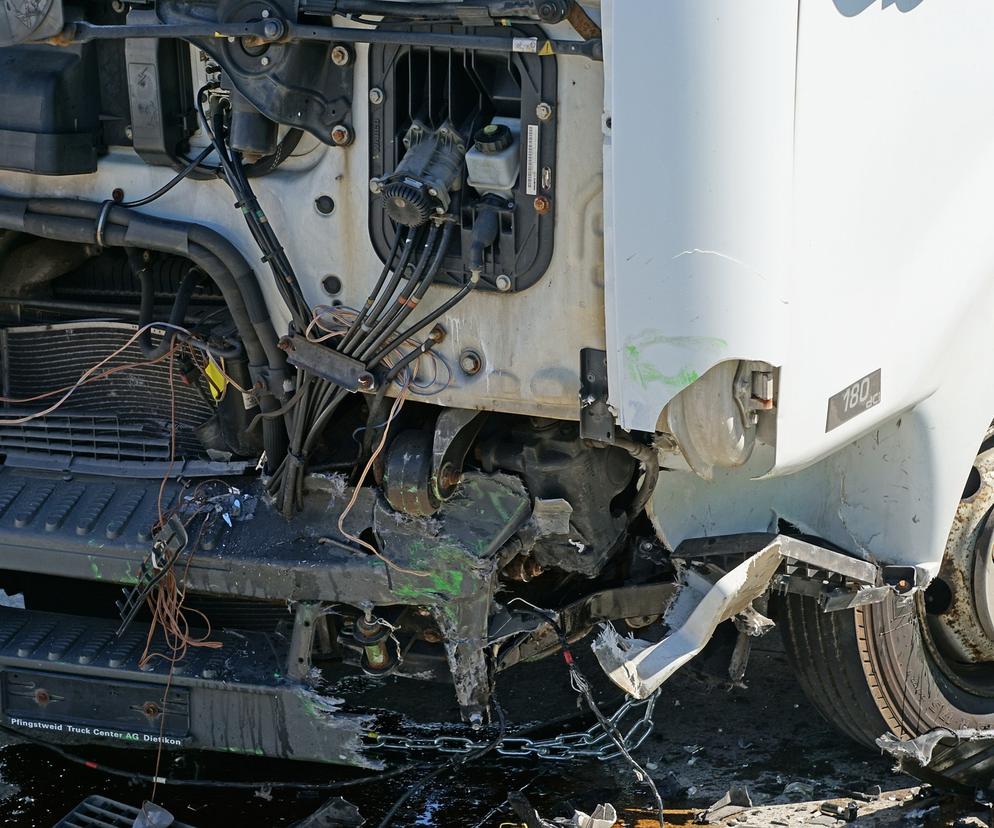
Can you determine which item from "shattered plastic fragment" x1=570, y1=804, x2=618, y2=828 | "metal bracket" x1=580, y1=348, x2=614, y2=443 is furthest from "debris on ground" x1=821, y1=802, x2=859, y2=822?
"metal bracket" x1=580, y1=348, x2=614, y2=443

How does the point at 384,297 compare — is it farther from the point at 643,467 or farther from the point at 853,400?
the point at 853,400

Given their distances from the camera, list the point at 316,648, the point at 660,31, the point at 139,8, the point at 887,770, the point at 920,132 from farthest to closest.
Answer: the point at 887,770 < the point at 316,648 < the point at 139,8 < the point at 920,132 < the point at 660,31

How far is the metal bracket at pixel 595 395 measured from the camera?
107 inches

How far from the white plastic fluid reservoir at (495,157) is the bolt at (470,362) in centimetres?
37

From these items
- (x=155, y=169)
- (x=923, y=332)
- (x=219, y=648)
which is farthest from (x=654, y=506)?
(x=155, y=169)

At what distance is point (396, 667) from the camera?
3201 mm

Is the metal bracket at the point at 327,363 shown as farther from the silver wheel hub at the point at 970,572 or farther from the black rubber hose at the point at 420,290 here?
the silver wheel hub at the point at 970,572

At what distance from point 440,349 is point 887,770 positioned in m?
1.82

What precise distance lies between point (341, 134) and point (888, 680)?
1.94 metres

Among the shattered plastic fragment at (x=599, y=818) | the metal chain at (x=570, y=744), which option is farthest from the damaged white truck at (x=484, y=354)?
the shattered plastic fragment at (x=599, y=818)

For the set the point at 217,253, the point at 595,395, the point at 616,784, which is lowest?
the point at 616,784

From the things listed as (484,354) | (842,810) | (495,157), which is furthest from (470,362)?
(842,810)

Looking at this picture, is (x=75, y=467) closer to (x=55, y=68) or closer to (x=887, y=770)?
(x=55, y=68)

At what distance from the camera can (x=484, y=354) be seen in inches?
111
